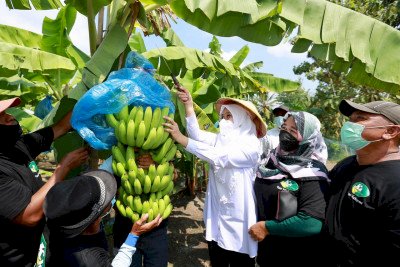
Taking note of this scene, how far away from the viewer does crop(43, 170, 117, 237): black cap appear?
1368 millimetres

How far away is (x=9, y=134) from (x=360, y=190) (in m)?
2.01

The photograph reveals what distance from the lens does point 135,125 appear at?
1.76 m

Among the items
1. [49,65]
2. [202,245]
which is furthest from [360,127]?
[202,245]

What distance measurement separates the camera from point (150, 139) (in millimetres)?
1811

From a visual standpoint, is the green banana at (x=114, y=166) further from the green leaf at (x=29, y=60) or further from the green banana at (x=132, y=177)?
the green leaf at (x=29, y=60)

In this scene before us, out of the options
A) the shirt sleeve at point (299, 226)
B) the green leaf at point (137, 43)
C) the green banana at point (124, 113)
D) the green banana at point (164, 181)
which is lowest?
the shirt sleeve at point (299, 226)

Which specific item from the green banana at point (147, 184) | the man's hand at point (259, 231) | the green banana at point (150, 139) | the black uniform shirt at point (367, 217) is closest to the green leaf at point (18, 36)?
the green banana at point (150, 139)

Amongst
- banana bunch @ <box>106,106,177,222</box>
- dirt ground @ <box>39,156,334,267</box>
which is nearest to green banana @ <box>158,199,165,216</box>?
banana bunch @ <box>106,106,177,222</box>

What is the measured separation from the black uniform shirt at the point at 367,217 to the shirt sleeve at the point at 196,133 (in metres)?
1.10

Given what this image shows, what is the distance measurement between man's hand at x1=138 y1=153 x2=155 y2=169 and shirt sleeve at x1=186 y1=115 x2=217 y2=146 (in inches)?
29.0

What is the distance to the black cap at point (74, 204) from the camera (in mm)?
1368

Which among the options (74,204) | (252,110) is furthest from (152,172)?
→ (252,110)

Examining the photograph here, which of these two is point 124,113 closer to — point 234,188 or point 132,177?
point 132,177

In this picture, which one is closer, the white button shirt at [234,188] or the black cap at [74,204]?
the black cap at [74,204]
